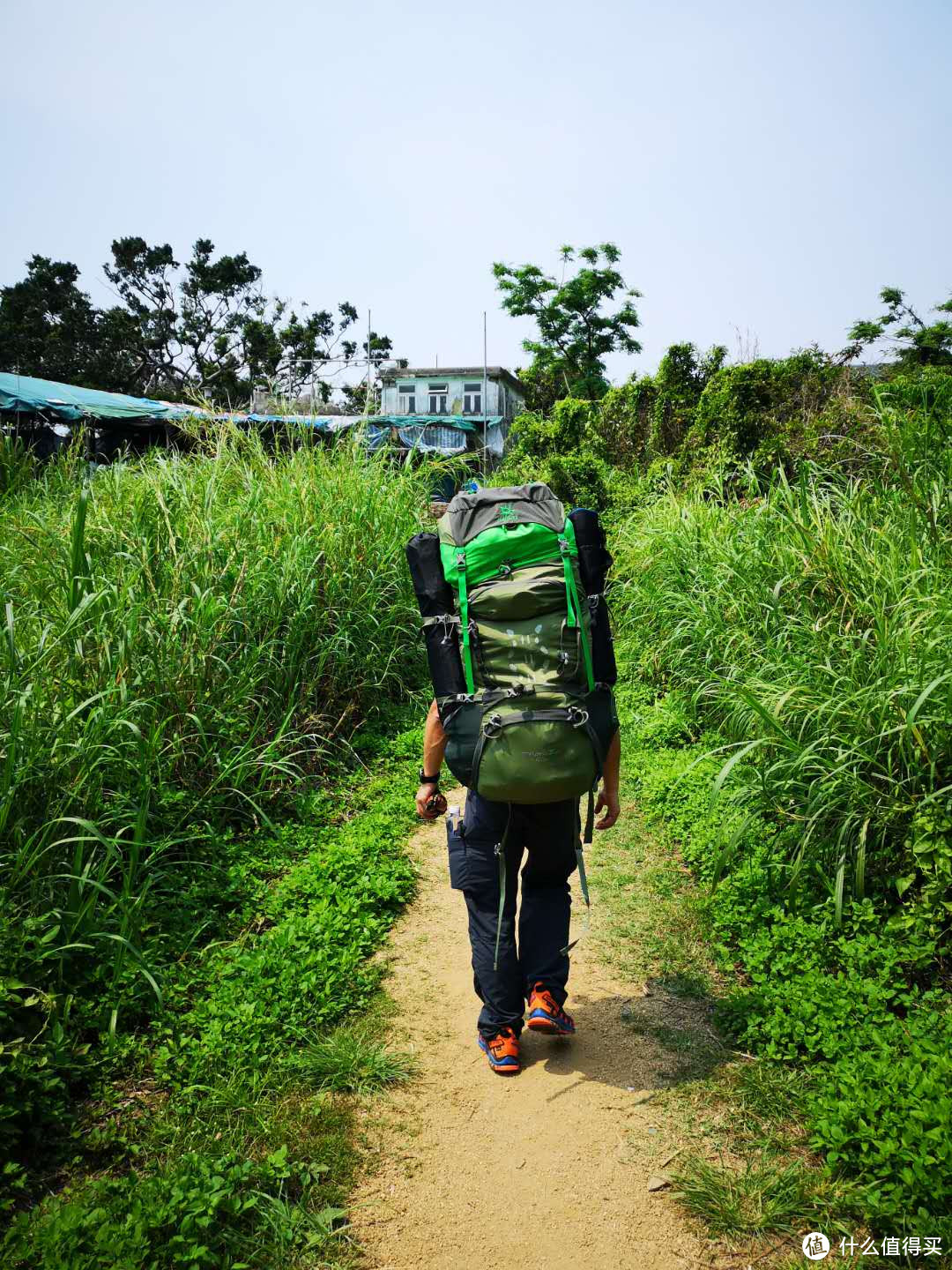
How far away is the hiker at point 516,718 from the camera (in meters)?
2.48

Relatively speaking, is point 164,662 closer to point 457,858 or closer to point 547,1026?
point 457,858

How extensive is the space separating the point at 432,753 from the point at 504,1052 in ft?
3.35

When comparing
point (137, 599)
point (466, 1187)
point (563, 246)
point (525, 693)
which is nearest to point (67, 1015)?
point (466, 1187)

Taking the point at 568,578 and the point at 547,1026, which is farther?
the point at 547,1026

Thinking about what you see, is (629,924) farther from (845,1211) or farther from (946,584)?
(946,584)

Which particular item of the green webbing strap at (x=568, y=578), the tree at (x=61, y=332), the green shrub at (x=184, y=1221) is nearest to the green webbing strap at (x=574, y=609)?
the green webbing strap at (x=568, y=578)

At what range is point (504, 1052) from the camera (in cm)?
280

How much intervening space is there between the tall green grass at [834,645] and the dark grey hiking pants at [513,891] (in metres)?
0.93

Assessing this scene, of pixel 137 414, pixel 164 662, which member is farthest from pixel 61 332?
pixel 164 662

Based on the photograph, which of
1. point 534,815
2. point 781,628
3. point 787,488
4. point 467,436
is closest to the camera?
point 534,815

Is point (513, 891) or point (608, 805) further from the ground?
point (608, 805)

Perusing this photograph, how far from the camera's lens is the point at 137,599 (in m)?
4.39

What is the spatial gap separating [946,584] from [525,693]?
2581mm

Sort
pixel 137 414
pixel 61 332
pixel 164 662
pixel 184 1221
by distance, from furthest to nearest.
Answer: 1. pixel 61 332
2. pixel 137 414
3. pixel 164 662
4. pixel 184 1221
